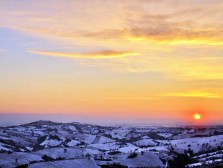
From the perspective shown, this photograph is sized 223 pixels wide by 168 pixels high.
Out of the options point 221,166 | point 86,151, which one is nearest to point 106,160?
point 221,166

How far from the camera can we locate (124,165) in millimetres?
94812

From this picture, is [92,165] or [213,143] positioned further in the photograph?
[213,143]

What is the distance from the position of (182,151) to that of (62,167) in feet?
237

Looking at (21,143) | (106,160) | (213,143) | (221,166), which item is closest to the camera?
(221,166)

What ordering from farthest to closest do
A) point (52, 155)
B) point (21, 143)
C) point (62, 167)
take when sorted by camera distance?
point (21, 143) < point (52, 155) < point (62, 167)

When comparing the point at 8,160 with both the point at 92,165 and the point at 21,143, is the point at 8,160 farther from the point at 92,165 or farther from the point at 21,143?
the point at 21,143

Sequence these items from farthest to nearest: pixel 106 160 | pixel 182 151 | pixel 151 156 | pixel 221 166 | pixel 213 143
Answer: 1. pixel 213 143
2. pixel 182 151
3. pixel 151 156
4. pixel 106 160
5. pixel 221 166

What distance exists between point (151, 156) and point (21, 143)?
97545mm

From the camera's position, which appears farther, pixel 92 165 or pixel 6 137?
pixel 6 137

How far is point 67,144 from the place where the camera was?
633 feet

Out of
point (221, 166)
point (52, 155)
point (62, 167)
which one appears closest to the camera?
point (221, 166)

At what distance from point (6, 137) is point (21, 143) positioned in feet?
36.8

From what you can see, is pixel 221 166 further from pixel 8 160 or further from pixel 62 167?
pixel 8 160

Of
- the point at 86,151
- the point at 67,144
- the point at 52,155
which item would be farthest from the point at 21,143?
the point at 52,155
